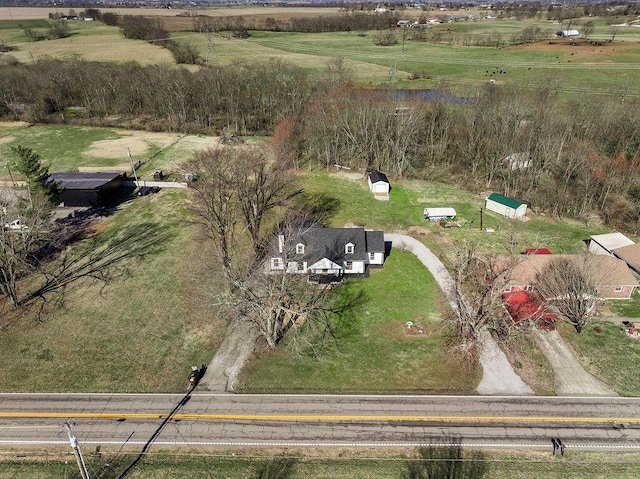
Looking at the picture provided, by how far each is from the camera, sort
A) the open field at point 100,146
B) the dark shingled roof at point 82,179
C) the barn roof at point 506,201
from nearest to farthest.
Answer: the barn roof at point 506,201 < the dark shingled roof at point 82,179 < the open field at point 100,146

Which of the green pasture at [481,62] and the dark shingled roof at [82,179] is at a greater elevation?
the green pasture at [481,62]

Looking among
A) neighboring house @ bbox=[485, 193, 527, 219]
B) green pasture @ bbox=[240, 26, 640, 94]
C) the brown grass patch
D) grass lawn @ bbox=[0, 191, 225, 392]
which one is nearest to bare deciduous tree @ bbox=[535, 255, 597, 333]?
neighboring house @ bbox=[485, 193, 527, 219]

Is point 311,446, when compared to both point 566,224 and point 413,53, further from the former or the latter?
point 413,53

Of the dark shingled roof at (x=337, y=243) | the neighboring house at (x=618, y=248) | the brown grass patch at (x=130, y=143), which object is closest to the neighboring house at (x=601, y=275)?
the neighboring house at (x=618, y=248)

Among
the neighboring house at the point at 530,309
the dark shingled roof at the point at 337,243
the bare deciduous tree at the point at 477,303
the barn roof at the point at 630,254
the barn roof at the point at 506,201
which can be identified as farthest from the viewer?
the barn roof at the point at 506,201

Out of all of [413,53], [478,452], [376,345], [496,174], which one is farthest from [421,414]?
[413,53]

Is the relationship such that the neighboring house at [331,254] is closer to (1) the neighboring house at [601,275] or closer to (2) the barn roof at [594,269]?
(1) the neighboring house at [601,275]
